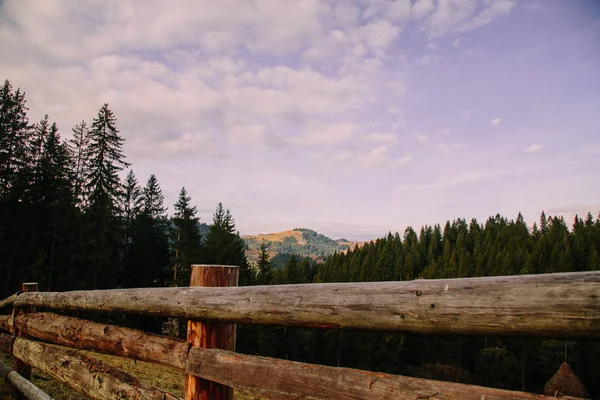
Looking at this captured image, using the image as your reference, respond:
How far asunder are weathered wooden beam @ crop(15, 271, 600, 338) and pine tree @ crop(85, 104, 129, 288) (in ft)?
97.3

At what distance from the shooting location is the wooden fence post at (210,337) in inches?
100

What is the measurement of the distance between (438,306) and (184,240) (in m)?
37.9

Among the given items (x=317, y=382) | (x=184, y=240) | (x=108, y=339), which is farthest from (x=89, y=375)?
(x=184, y=240)

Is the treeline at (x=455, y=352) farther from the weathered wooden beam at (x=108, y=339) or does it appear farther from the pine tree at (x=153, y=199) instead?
the weathered wooden beam at (x=108, y=339)

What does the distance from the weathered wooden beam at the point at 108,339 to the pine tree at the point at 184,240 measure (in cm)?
3101

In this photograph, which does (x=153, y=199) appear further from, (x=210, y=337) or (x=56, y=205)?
(x=210, y=337)

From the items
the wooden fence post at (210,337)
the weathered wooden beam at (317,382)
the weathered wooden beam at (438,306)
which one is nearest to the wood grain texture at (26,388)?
the wooden fence post at (210,337)

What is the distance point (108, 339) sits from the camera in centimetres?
342

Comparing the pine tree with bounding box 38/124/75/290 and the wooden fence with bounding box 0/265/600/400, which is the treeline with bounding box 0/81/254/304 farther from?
the wooden fence with bounding box 0/265/600/400

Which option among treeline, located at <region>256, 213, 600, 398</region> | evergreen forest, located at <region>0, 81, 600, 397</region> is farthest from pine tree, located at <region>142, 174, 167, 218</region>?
treeline, located at <region>256, 213, 600, 398</region>

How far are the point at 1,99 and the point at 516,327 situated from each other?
115 feet

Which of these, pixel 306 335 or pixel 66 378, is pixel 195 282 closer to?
pixel 66 378

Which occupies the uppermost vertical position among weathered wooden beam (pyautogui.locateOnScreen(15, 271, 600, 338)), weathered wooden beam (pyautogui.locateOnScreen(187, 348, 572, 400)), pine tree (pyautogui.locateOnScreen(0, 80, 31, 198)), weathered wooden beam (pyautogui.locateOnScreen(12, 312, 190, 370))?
pine tree (pyautogui.locateOnScreen(0, 80, 31, 198))

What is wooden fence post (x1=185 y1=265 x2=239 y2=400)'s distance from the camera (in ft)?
8.36
